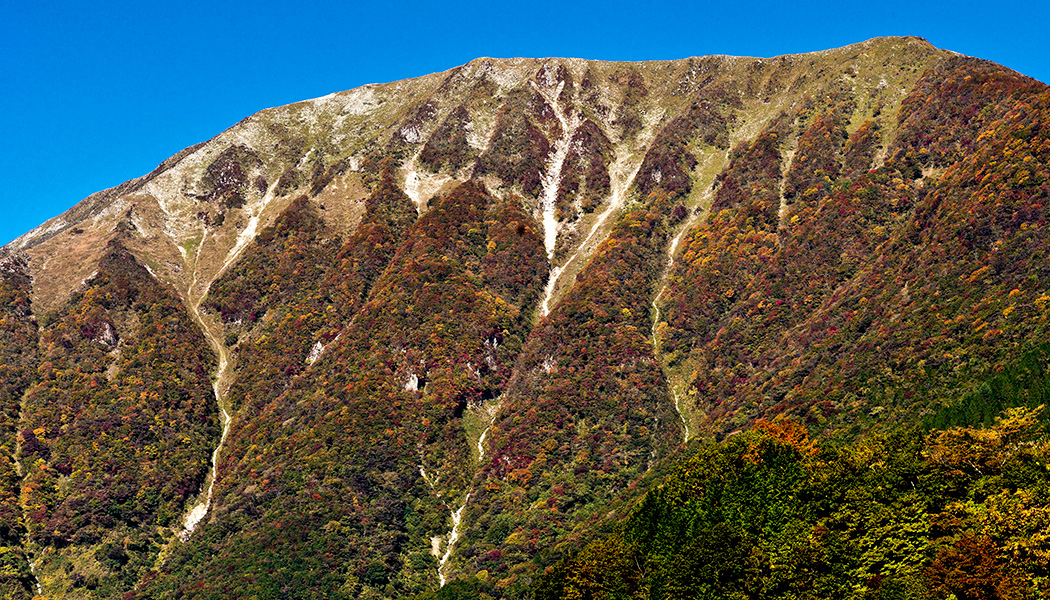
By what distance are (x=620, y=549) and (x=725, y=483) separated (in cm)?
1409

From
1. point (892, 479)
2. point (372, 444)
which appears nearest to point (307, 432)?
point (372, 444)

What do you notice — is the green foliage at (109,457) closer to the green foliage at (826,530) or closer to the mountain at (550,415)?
the mountain at (550,415)

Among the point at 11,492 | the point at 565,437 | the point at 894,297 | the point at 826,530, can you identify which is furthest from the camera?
the point at 565,437

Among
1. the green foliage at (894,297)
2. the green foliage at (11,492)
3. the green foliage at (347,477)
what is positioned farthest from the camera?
the green foliage at (11,492)

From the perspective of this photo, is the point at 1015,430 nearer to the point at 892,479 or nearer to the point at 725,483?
the point at 892,479

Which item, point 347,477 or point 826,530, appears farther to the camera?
point 347,477

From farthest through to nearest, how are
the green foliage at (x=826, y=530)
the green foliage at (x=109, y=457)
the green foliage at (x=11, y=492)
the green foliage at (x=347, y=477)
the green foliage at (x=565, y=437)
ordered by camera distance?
the green foliage at (x=109, y=457) < the green foliage at (x=565, y=437) < the green foliage at (x=11, y=492) < the green foliage at (x=347, y=477) < the green foliage at (x=826, y=530)

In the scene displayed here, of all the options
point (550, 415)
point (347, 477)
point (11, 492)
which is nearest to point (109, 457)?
point (11, 492)

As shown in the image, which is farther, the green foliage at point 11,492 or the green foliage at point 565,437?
the green foliage at point 565,437

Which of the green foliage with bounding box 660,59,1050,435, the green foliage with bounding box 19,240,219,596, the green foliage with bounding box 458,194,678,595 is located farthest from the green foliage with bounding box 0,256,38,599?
the green foliage with bounding box 660,59,1050,435

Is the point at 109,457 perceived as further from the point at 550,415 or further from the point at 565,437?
the point at 565,437

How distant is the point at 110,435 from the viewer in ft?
603

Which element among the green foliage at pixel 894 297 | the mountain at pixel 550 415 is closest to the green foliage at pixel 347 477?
the mountain at pixel 550 415

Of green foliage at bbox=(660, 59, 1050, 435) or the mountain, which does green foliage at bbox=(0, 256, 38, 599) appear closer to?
the mountain
